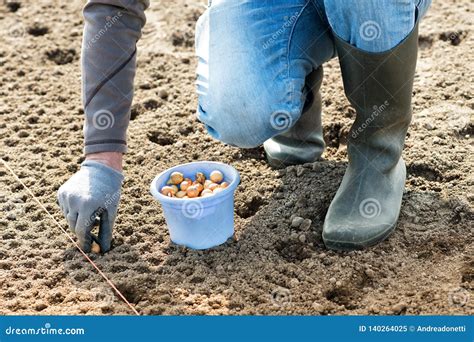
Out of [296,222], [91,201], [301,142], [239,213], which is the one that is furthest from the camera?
[301,142]

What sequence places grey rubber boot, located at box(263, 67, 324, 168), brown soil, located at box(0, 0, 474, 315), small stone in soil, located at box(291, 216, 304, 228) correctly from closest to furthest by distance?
brown soil, located at box(0, 0, 474, 315)
small stone in soil, located at box(291, 216, 304, 228)
grey rubber boot, located at box(263, 67, 324, 168)

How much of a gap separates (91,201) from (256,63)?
23.8 inches

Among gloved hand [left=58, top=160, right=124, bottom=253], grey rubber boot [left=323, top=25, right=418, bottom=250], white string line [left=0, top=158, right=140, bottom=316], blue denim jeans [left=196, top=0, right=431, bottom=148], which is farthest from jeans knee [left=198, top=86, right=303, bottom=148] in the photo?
white string line [left=0, top=158, right=140, bottom=316]

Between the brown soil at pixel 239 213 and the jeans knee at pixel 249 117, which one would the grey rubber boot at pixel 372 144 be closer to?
the brown soil at pixel 239 213

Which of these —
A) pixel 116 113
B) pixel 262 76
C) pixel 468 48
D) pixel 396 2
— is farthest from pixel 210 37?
pixel 468 48

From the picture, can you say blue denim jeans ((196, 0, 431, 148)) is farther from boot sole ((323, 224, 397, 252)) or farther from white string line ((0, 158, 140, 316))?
white string line ((0, 158, 140, 316))

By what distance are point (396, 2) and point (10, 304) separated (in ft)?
4.26

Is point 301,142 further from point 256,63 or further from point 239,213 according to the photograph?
point 256,63

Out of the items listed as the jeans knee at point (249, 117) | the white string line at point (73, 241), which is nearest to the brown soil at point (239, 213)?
the white string line at point (73, 241)

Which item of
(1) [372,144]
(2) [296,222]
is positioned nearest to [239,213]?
(2) [296,222]

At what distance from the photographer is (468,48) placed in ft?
10.3

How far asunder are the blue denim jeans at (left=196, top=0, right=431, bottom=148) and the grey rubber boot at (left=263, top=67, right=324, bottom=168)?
25 cm

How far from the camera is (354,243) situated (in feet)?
7.04

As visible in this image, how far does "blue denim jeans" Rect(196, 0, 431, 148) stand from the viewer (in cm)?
218
